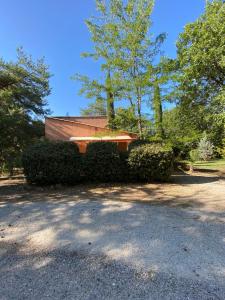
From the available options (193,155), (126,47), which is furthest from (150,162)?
(193,155)

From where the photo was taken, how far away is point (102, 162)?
7949 mm

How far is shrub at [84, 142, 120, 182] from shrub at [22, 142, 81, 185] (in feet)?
1.19

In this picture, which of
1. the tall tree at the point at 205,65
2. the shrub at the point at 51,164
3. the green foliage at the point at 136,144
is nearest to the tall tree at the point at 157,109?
the green foliage at the point at 136,144

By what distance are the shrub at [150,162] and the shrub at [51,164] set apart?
1957 mm

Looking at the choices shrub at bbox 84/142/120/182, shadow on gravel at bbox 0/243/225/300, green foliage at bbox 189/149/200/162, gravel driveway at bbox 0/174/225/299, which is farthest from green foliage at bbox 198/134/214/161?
shadow on gravel at bbox 0/243/225/300

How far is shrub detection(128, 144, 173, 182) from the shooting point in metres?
7.86

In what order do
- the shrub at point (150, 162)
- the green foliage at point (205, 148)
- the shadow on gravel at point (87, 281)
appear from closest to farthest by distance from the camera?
the shadow on gravel at point (87, 281) → the shrub at point (150, 162) → the green foliage at point (205, 148)

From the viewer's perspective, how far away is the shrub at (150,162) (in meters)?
7.86

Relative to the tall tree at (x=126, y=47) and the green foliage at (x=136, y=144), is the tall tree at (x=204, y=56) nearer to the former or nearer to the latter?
the tall tree at (x=126, y=47)

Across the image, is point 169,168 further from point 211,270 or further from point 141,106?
point 211,270

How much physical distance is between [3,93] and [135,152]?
1136 cm

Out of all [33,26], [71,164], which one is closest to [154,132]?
[71,164]

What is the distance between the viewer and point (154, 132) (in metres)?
10.2

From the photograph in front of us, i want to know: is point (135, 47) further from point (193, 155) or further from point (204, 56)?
point (193, 155)
